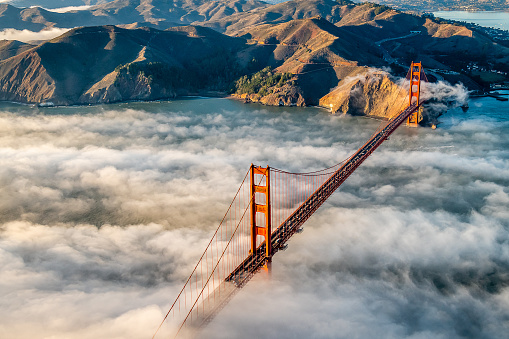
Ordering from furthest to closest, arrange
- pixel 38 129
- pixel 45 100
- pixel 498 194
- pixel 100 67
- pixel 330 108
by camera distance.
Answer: pixel 100 67 → pixel 45 100 → pixel 330 108 → pixel 38 129 → pixel 498 194

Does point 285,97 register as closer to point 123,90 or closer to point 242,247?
point 123,90

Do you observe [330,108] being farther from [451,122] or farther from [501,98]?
[501,98]

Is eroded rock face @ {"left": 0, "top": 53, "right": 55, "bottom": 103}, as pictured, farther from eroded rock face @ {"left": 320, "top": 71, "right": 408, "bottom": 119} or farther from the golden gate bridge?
the golden gate bridge

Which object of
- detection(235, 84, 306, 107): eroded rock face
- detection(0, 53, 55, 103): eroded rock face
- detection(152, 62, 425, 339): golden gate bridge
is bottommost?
detection(152, 62, 425, 339): golden gate bridge

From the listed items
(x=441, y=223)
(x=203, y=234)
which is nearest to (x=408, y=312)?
(x=441, y=223)

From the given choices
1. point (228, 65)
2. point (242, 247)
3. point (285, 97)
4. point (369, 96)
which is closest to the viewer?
point (242, 247)

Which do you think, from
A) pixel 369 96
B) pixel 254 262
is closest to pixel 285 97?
pixel 369 96

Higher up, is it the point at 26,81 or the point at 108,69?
the point at 108,69

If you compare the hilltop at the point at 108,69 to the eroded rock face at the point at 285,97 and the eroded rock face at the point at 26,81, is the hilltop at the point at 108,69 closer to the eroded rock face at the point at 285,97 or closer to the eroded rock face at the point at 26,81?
the eroded rock face at the point at 26,81

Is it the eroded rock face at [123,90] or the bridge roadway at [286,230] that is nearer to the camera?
the bridge roadway at [286,230]

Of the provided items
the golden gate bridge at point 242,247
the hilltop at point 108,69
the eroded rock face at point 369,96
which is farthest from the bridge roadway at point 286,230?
the hilltop at point 108,69

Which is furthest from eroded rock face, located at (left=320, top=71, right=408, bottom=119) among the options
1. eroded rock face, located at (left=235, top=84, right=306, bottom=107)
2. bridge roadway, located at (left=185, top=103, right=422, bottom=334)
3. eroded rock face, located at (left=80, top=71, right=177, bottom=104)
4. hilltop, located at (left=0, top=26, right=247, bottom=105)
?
bridge roadway, located at (left=185, top=103, right=422, bottom=334)
